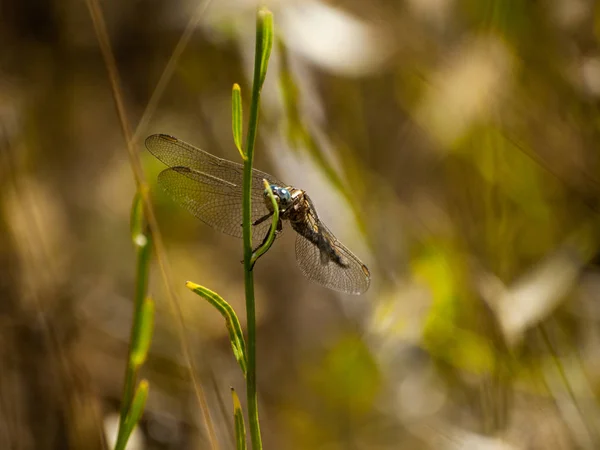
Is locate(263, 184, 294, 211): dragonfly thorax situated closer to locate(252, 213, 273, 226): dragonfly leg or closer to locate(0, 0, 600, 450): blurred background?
locate(252, 213, 273, 226): dragonfly leg

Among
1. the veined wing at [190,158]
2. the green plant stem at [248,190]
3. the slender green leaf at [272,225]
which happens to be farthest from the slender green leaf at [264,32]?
the veined wing at [190,158]

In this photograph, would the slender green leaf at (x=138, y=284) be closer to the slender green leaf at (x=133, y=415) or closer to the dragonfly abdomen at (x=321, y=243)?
the slender green leaf at (x=133, y=415)

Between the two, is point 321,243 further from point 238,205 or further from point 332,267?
point 238,205

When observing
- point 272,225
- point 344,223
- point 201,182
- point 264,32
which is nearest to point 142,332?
point 272,225

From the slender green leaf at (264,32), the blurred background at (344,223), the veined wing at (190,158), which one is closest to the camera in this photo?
the slender green leaf at (264,32)

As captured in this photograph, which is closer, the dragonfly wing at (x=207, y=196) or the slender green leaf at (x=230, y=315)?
the slender green leaf at (x=230, y=315)

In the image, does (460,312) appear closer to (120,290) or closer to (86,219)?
(120,290)

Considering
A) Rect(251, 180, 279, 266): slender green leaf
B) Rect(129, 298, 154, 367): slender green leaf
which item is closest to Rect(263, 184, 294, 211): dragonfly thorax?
Rect(251, 180, 279, 266): slender green leaf
